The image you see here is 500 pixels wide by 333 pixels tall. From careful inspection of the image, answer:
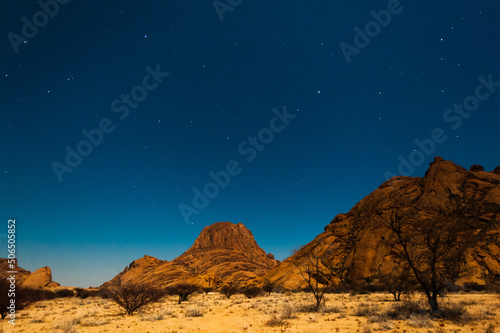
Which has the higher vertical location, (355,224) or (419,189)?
(419,189)

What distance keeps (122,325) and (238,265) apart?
9664cm

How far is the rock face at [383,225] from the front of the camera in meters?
49.1

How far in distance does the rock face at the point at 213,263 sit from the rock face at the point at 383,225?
3190 cm

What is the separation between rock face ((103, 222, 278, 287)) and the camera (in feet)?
306

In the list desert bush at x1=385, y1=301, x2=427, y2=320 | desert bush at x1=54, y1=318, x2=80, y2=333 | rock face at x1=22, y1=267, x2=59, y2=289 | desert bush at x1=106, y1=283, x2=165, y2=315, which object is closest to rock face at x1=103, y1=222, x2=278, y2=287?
rock face at x1=22, y1=267, x2=59, y2=289

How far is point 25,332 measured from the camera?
1156 centimetres

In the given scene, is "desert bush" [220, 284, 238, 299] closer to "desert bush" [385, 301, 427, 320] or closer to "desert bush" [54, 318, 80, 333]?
"desert bush" [54, 318, 80, 333]

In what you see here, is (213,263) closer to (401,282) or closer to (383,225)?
(383,225)

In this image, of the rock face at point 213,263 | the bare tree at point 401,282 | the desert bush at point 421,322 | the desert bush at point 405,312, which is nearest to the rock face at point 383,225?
the bare tree at point 401,282

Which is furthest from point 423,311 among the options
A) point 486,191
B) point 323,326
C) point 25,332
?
point 486,191

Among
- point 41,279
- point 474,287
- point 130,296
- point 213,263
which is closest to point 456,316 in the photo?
point 130,296

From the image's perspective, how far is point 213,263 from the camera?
10819 cm

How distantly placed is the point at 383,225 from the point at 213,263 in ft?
259

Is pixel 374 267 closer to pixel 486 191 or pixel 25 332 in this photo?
pixel 486 191
